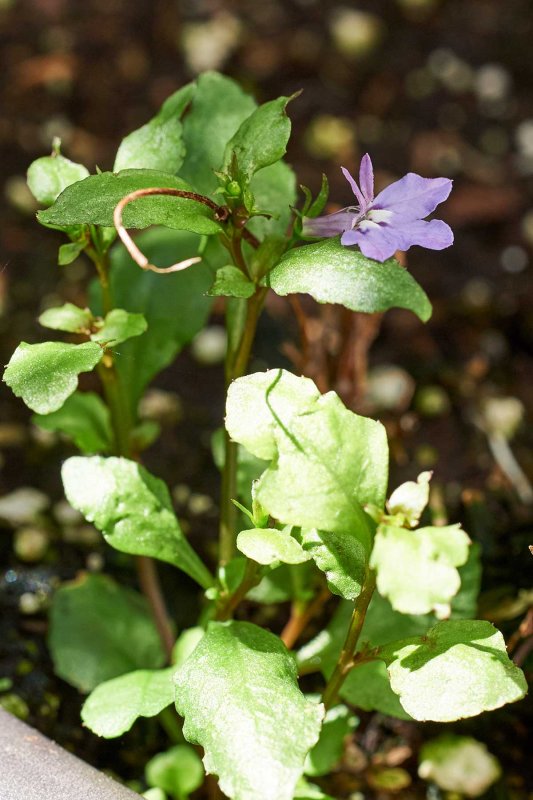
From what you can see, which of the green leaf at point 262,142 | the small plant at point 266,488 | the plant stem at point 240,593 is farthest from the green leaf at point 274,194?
the plant stem at point 240,593

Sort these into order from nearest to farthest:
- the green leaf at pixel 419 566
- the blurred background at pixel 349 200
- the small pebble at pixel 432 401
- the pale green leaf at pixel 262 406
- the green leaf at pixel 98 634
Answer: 1. the green leaf at pixel 419 566
2. the pale green leaf at pixel 262 406
3. the green leaf at pixel 98 634
4. the blurred background at pixel 349 200
5. the small pebble at pixel 432 401

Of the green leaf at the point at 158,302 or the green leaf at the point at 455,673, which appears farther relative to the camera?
the green leaf at the point at 158,302

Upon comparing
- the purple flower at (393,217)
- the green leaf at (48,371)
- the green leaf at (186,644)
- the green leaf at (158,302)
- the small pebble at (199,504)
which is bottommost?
the small pebble at (199,504)

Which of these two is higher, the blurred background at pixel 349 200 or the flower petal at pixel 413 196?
the flower petal at pixel 413 196

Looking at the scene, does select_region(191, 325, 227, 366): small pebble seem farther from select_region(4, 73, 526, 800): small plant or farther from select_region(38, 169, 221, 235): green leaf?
select_region(38, 169, 221, 235): green leaf

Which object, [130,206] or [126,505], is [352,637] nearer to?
[126,505]

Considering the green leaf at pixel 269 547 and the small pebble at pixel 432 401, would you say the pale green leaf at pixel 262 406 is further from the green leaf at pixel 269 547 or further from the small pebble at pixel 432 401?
the small pebble at pixel 432 401

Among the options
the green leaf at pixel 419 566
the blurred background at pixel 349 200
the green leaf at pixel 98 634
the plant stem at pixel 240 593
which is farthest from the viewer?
the blurred background at pixel 349 200
